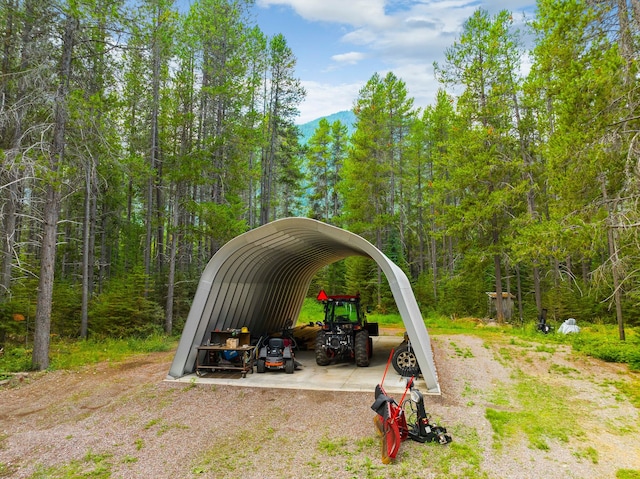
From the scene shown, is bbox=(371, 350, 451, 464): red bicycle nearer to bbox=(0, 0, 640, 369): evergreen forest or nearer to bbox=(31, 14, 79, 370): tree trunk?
bbox=(0, 0, 640, 369): evergreen forest

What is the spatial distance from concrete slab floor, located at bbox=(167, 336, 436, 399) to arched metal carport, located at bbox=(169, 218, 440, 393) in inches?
27.4

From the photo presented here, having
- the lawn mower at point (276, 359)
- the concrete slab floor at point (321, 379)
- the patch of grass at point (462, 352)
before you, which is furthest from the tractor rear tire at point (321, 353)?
the patch of grass at point (462, 352)

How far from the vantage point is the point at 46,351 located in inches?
402

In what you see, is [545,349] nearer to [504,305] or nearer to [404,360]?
[404,360]

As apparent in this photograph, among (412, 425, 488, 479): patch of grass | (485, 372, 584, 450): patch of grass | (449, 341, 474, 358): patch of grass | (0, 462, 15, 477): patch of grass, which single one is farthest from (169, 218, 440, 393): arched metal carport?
(0, 462, 15, 477): patch of grass

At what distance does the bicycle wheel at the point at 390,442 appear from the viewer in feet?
16.7

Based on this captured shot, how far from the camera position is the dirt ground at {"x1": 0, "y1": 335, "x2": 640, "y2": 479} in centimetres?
498

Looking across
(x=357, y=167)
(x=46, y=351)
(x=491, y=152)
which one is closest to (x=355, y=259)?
(x=357, y=167)

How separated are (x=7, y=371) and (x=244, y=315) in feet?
19.5

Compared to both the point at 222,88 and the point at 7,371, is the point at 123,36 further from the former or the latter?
the point at 7,371

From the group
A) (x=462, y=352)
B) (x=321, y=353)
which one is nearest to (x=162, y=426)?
(x=321, y=353)

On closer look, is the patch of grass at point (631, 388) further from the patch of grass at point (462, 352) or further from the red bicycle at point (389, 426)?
the red bicycle at point (389, 426)

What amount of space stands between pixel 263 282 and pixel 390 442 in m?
8.31

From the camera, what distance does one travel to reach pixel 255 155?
3328 cm
